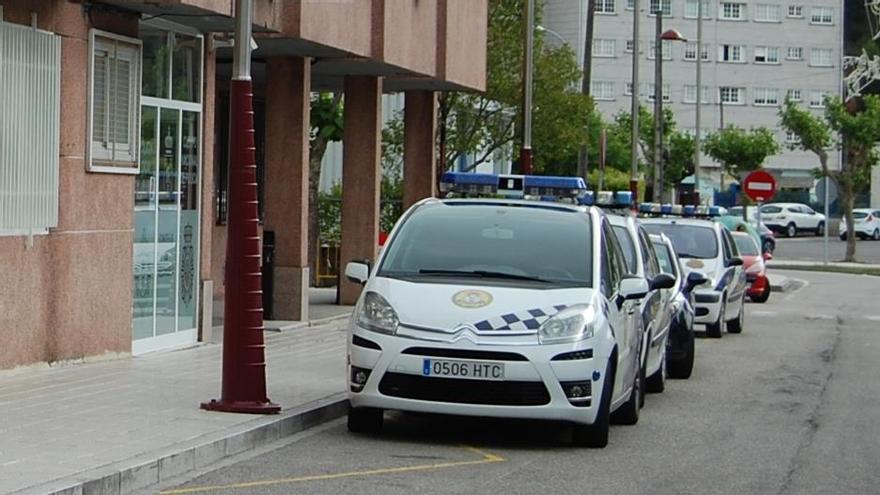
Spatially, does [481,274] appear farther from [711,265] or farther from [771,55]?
[771,55]

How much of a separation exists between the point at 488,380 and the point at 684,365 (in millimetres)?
7228

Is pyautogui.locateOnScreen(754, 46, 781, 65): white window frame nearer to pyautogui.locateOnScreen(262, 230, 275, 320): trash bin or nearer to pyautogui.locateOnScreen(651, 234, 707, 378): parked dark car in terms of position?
pyautogui.locateOnScreen(262, 230, 275, 320): trash bin

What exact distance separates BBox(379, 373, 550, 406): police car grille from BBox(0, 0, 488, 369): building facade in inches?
76.8

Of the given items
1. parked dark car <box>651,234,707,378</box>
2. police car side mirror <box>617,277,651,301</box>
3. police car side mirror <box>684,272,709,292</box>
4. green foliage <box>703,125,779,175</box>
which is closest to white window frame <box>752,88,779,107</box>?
green foliage <box>703,125,779,175</box>

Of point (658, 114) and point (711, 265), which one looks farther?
point (658, 114)

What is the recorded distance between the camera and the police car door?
42.0 ft

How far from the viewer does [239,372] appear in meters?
12.6

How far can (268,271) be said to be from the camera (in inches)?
885

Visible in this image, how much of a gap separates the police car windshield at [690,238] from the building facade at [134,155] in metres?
4.84

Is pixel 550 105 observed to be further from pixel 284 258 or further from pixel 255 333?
pixel 255 333

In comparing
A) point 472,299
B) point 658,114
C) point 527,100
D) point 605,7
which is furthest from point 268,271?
point 605,7

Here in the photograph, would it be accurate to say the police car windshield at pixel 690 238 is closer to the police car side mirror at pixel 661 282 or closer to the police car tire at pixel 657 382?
the police car tire at pixel 657 382

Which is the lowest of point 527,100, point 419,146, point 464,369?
point 464,369

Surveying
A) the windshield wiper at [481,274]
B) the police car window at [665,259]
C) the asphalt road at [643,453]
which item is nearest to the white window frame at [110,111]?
the asphalt road at [643,453]
